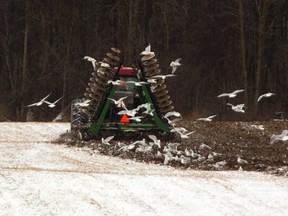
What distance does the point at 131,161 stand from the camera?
13.0 metres

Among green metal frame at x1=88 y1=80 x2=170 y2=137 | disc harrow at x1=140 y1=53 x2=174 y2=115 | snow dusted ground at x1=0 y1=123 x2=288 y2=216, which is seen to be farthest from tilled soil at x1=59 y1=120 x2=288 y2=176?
disc harrow at x1=140 y1=53 x2=174 y2=115

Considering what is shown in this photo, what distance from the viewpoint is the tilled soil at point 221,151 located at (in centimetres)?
1261

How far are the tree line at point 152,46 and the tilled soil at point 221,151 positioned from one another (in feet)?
32.4

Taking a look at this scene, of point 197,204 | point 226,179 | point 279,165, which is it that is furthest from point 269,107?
point 197,204

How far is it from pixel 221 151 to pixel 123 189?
5605 millimetres

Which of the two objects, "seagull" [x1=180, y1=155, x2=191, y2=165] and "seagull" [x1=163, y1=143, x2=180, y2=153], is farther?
"seagull" [x1=163, y1=143, x2=180, y2=153]

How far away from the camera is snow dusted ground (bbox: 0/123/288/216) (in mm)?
8086

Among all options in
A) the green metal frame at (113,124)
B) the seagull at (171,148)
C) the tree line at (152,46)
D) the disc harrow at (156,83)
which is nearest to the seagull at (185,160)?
the seagull at (171,148)

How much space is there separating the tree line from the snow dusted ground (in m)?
16.8

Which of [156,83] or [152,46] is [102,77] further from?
[152,46]

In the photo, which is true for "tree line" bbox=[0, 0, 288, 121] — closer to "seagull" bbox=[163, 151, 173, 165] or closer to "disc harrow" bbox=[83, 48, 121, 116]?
"disc harrow" bbox=[83, 48, 121, 116]

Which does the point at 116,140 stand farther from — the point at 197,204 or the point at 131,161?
the point at 197,204

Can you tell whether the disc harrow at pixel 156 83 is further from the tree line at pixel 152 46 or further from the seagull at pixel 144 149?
the tree line at pixel 152 46

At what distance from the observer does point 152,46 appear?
35.9m
